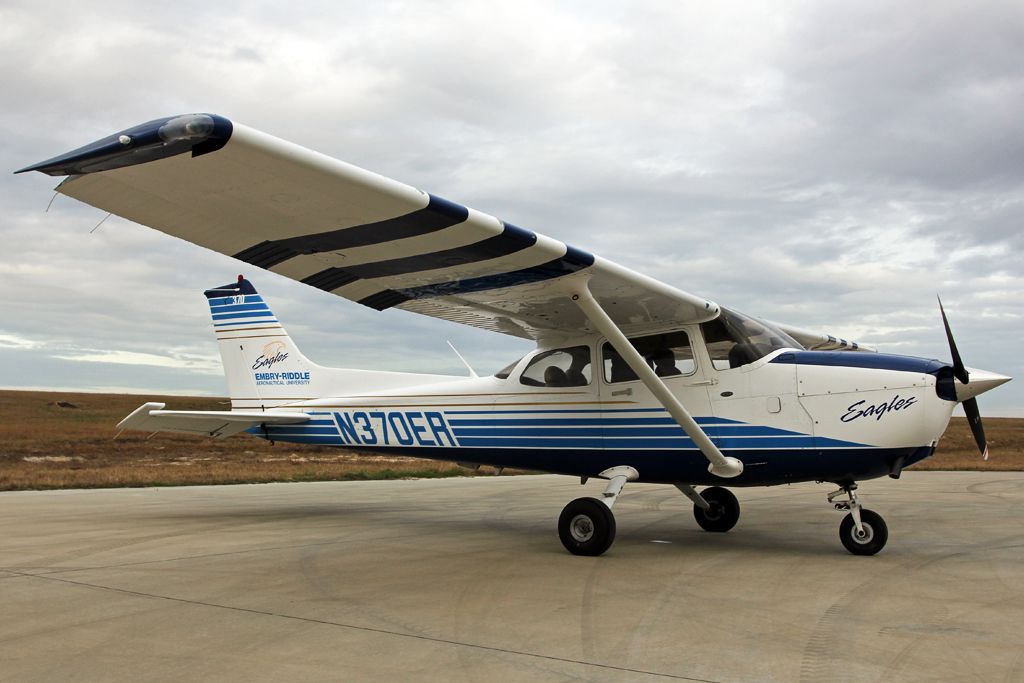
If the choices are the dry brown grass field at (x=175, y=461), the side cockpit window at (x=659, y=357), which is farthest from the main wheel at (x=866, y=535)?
the dry brown grass field at (x=175, y=461)

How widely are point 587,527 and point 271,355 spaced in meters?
6.02

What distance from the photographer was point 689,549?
24.9 ft

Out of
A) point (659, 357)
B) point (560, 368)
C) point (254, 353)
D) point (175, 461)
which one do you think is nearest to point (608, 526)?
point (659, 357)

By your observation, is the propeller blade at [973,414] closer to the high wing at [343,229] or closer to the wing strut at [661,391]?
the wing strut at [661,391]

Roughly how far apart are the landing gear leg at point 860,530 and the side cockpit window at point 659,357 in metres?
1.85

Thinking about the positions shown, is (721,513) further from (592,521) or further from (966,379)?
(966,379)

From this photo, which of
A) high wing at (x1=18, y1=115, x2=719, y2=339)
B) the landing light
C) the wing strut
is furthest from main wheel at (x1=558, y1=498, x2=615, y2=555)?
the landing light

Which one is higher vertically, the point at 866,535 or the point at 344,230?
the point at 344,230

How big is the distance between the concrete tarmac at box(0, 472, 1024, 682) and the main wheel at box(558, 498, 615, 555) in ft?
0.50

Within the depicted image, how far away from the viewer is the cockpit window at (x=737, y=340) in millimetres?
7547

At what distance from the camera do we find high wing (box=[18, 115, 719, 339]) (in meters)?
4.25

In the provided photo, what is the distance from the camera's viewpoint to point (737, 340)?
7645 millimetres

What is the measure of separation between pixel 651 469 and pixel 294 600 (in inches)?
151

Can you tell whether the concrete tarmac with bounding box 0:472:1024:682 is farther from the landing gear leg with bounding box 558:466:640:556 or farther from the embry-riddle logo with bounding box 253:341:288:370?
the embry-riddle logo with bounding box 253:341:288:370
